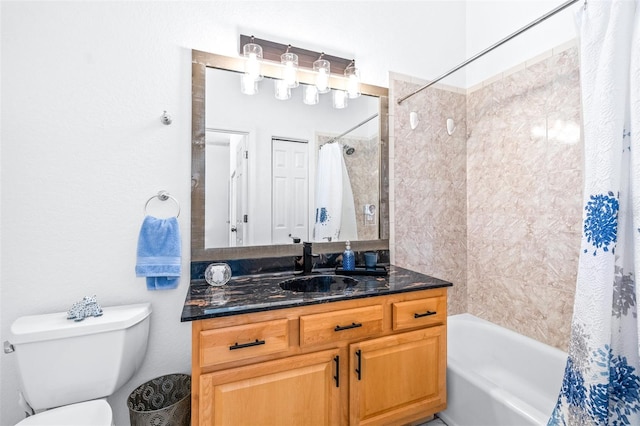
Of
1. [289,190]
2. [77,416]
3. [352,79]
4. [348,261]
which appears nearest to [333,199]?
[289,190]

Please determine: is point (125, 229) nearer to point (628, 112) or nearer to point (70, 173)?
point (70, 173)

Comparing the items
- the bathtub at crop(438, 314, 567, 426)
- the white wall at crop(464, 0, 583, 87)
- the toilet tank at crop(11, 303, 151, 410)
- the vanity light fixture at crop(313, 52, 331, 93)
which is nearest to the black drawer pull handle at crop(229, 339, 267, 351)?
the toilet tank at crop(11, 303, 151, 410)

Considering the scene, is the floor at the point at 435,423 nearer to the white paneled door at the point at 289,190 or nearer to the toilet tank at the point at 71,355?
the white paneled door at the point at 289,190

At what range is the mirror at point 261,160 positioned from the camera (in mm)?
1663

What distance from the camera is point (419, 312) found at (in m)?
1.51

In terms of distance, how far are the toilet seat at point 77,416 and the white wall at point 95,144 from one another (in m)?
0.29

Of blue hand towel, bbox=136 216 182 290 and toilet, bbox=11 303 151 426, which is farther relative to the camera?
blue hand towel, bbox=136 216 182 290

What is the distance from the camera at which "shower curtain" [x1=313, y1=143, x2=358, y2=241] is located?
193 centimetres

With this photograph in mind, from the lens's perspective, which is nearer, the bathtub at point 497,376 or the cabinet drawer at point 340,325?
the cabinet drawer at point 340,325

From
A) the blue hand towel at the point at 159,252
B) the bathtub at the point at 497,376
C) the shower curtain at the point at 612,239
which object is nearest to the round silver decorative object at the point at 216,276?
the blue hand towel at the point at 159,252

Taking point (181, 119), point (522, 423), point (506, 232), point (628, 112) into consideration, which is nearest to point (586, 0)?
point (628, 112)

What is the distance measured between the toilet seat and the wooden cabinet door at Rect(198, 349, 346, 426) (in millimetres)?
438

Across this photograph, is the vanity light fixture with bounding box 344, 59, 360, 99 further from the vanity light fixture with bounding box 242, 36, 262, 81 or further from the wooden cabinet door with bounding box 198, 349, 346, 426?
the wooden cabinet door with bounding box 198, 349, 346, 426

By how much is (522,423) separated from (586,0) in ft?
5.73
